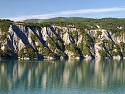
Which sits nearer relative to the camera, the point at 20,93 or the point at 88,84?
the point at 20,93

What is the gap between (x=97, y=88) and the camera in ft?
301

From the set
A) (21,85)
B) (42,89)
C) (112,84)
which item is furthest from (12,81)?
(112,84)

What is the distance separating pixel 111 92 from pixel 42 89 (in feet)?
62.9

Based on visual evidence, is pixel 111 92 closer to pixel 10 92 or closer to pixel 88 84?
pixel 88 84

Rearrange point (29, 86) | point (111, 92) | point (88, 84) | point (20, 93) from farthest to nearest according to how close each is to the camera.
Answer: point (88, 84) → point (29, 86) → point (111, 92) → point (20, 93)

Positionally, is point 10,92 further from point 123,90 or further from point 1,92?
point 123,90

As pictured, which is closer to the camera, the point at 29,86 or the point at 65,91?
the point at 65,91

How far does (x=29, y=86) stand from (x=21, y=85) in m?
3.29

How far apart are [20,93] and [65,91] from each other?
12585 mm

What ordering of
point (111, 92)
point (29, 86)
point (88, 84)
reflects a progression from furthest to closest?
point (88, 84) → point (29, 86) → point (111, 92)

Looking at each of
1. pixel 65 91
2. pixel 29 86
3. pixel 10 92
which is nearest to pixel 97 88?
pixel 65 91

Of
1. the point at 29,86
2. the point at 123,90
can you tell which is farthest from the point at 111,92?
the point at 29,86

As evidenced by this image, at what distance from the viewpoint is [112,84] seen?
4028 inches

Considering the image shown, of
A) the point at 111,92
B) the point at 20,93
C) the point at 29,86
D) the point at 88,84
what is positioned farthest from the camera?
the point at 88,84
